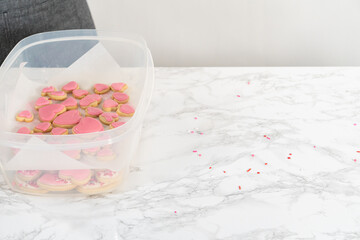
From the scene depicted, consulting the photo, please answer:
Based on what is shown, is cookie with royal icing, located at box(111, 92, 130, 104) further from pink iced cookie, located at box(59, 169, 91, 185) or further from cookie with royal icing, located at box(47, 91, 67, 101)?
pink iced cookie, located at box(59, 169, 91, 185)

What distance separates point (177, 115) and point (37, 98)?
10.7 inches

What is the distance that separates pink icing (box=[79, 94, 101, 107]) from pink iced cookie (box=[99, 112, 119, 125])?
53 millimetres

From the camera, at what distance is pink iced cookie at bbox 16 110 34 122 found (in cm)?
78

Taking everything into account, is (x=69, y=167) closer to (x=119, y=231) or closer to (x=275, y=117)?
(x=119, y=231)

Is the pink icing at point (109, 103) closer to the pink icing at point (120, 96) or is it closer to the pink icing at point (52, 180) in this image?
the pink icing at point (120, 96)

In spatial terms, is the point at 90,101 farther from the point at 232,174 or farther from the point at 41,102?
the point at 232,174

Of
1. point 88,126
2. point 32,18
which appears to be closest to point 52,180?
point 88,126

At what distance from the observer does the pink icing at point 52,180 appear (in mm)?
672

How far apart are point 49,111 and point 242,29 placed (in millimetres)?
746

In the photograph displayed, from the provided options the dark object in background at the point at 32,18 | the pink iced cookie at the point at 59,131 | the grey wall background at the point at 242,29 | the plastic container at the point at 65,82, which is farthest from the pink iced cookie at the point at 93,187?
the grey wall background at the point at 242,29

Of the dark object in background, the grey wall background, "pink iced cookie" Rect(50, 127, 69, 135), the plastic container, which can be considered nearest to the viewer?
the plastic container

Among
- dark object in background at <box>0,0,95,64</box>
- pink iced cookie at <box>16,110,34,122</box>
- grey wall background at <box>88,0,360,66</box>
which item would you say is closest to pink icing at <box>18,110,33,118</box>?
pink iced cookie at <box>16,110,34,122</box>

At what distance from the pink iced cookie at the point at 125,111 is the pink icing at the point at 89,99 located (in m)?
0.05

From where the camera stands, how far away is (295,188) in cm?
71
